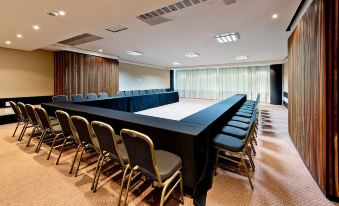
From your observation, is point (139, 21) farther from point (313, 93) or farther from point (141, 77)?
point (141, 77)

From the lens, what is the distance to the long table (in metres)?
5.11

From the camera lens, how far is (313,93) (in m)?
2.22

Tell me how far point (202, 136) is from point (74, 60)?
20.3ft

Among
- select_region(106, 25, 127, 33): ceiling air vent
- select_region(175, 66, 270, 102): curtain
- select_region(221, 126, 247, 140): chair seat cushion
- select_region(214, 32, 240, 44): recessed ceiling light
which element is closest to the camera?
select_region(221, 126, 247, 140): chair seat cushion

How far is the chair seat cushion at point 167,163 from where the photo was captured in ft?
4.93

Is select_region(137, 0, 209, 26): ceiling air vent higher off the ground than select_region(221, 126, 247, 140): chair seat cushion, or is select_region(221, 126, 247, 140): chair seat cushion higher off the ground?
select_region(137, 0, 209, 26): ceiling air vent

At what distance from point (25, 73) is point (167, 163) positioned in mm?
6580

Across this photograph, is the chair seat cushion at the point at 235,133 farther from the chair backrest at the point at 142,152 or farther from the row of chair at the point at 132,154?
the chair backrest at the point at 142,152

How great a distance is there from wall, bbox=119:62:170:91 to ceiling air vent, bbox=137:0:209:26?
619cm

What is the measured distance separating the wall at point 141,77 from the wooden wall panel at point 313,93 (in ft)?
26.8

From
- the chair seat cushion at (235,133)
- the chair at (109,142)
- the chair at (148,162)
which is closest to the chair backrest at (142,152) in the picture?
the chair at (148,162)

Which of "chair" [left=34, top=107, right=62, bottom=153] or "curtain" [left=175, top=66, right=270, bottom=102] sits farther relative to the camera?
"curtain" [left=175, top=66, right=270, bottom=102]
